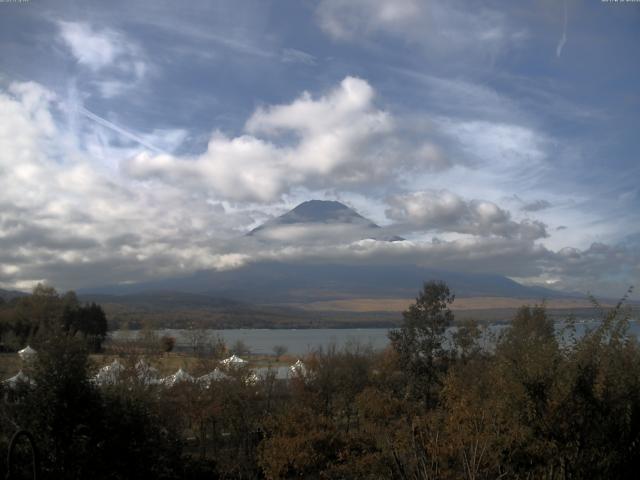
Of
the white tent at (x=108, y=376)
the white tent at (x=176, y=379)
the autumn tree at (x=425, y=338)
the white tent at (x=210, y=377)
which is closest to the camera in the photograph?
the white tent at (x=108, y=376)

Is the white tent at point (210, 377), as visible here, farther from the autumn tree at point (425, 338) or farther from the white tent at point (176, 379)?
the autumn tree at point (425, 338)

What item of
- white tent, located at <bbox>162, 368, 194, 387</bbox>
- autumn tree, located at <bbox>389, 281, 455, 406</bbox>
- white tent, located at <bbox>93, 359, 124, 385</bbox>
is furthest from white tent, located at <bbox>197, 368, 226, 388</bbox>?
autumn tree, located at <bbox>389, 281, 455, 406</bbox>

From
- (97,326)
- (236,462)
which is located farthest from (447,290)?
(97,326)

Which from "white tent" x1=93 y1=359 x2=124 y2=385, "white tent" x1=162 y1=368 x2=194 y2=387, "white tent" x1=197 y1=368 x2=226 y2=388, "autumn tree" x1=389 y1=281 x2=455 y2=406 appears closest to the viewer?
"white tent" x1=93 y1=359 x2=124 y2=385

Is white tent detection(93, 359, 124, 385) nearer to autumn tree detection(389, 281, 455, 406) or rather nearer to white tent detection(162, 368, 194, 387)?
white tent detection(162, 368, 194, 387)

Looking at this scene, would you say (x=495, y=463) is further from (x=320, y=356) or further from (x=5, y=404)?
(x=320, y=356)

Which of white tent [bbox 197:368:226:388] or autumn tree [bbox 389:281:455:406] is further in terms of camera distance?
autumn tree [bbox 389:281:455:406]

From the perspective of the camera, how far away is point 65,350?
10.7 m

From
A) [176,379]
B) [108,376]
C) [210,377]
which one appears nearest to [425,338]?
[210,377]

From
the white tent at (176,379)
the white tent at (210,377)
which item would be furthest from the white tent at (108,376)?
the white tent at (210,377)

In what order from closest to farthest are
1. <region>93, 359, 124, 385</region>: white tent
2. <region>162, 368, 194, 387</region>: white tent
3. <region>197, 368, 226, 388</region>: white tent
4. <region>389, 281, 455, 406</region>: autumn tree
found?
<region>93, 359, 124, 385</region>: white tent, <region>197, 368, 226, 388</region>: white tent, <region>162, 368, 194, 387</region>: white tent, <region>389, 281, 455, 406</region>: autumn tree

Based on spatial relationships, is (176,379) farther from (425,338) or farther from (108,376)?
(425,338)

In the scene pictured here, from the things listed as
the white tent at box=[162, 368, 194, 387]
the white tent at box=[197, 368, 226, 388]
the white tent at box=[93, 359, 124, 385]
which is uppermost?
the white tent at box=[93, 359, 124, 385]

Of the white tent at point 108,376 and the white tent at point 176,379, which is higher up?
the white tent at point 108,376
